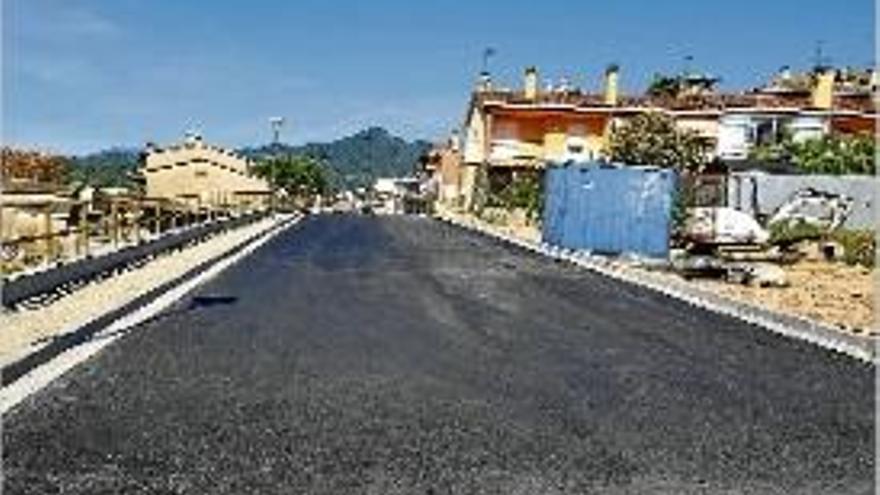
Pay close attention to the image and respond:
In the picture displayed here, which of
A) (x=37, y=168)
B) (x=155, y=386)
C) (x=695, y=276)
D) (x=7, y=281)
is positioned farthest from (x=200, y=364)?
(x=37, y=168)

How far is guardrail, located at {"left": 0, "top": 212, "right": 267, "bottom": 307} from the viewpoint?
15.3m

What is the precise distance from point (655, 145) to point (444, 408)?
69.1m

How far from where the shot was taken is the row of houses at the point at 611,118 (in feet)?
270

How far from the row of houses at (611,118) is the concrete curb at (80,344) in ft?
204

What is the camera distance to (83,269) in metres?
20.1

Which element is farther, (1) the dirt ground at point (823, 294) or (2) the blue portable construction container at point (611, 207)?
(2) the blue portable construction container at point (611, 207)

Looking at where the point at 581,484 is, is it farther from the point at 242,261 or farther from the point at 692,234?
the point at 692,234

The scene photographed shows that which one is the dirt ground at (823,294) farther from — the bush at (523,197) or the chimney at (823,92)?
the chimney at (823,92)

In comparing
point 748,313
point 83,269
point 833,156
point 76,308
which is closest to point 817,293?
point 748,313

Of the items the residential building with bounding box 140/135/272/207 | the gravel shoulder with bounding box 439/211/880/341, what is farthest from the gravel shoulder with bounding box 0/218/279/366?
the residential building with bounding box 140/135/272/207

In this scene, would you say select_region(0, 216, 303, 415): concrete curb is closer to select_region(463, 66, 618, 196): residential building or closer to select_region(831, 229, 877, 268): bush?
select_region(831, 229, 877, 268): bush

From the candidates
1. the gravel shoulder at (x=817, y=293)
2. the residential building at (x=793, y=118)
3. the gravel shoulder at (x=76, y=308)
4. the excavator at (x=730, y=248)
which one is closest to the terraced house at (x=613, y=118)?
the residential building at (x=793, y=118)

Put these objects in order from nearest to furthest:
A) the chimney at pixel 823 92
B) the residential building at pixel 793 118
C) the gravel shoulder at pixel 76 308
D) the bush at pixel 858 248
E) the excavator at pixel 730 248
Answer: the gravel shoulder at pixel 76 308
the excavator at pixel 730 248
the bush at pixel 858 248
the residential building at pixel 793 118
the chimney at pixel 823 92

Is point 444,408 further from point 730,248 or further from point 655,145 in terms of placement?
point 655,145
